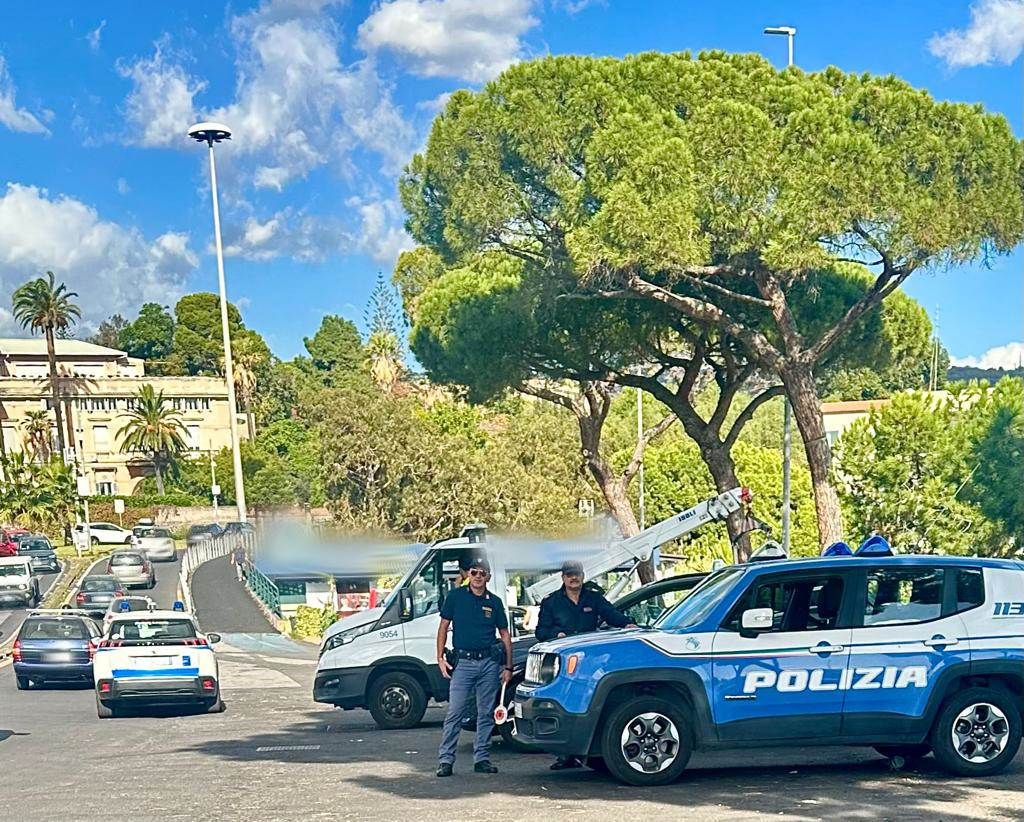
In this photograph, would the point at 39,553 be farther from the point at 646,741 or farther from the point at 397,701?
the point at 646,741

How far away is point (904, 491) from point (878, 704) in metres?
24.9

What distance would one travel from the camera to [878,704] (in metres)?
10.4

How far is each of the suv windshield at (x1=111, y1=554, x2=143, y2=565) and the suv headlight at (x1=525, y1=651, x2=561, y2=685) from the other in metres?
42.9

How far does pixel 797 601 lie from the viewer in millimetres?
10633

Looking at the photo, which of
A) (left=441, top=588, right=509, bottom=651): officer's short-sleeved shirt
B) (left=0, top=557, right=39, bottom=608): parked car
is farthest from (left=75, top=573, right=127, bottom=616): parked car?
(left=441, top=588, right=509, bottom=651): officer's short-sleeved shirt

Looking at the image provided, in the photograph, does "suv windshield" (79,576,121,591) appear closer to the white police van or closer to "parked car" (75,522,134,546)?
the white police van

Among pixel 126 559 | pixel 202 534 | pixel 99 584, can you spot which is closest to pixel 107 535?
pixel 202 534

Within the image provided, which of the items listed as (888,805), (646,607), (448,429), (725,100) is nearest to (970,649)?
(888,805)

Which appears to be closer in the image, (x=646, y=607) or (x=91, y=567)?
(x=646, y=607)

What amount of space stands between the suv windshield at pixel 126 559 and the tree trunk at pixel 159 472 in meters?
47.2

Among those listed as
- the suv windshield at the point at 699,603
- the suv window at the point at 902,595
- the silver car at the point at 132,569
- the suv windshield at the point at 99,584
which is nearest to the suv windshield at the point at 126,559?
the silver car at the point at 132,569

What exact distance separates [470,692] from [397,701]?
5.64 meters

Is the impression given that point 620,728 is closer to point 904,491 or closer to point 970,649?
point 970,649

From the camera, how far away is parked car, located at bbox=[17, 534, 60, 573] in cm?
5981
